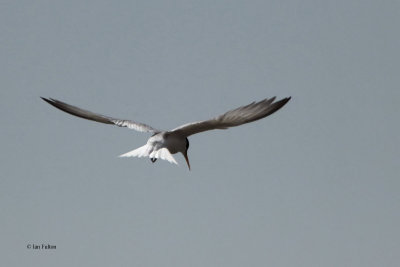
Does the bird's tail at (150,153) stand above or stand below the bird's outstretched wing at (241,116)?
below

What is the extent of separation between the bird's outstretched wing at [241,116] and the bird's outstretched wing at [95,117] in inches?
57.5

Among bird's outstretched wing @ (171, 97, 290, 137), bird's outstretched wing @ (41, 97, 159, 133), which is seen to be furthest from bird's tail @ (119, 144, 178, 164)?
bird's outstretched wing @ (41, 97, 159, 133)

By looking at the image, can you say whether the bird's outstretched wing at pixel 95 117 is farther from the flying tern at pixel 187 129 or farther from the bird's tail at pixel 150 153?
the bird's tail at pixel 150 153

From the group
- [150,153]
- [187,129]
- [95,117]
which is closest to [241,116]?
[187,129]

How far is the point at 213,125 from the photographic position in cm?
1197

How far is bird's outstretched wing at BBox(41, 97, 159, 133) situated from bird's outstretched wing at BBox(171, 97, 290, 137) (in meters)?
1.46

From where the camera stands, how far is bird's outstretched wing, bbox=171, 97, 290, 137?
37.9ft

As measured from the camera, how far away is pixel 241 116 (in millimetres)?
11781

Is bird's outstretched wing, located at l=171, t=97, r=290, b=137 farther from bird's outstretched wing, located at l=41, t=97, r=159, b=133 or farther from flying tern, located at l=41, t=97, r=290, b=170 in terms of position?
bird's outstretched wing, located at l=41, t=97, r=159, b=133

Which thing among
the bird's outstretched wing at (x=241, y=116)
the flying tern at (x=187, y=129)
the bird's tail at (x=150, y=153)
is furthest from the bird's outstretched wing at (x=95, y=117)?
the bird's outstretched wing at (x=241, y=116)

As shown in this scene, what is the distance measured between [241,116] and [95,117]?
3480mm

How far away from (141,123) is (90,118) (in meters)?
1.08

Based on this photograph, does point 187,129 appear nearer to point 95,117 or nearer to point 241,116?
point 241,116

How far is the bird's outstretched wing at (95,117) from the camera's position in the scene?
44.8 feet
